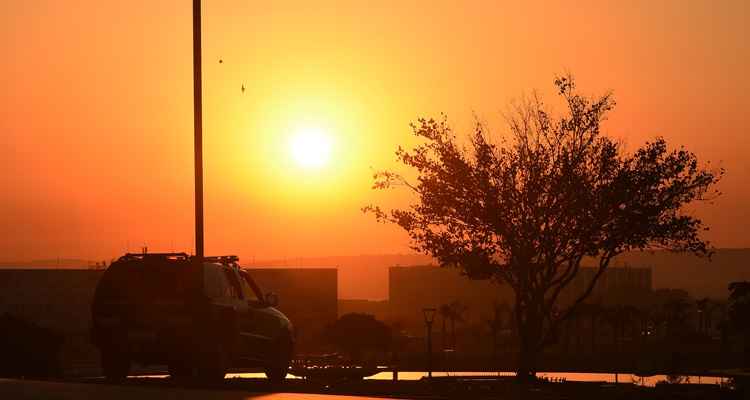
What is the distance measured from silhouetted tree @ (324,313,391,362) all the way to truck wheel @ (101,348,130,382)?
69.3m

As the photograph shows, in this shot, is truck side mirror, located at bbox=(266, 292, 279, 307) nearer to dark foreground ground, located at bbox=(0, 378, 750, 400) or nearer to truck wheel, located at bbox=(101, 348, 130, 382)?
dark foreground ground, located at bbox=(0, 378, 750, 400)

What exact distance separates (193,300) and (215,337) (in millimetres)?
970

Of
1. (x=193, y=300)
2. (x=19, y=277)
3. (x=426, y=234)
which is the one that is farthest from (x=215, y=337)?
(x=19, y=277)

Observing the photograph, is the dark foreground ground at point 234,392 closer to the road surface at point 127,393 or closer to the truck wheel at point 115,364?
the road surface at point 127,393

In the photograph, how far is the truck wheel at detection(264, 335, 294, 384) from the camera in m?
27.4

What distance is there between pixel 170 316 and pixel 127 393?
3.84 m

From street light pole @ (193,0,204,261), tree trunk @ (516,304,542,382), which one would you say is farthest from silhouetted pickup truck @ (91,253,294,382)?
tree trunk @ (516,304,542,382)

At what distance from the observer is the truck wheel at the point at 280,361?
27406 millimetres

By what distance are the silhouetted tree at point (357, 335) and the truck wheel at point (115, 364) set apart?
6927 cm

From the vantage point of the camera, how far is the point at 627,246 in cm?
4456

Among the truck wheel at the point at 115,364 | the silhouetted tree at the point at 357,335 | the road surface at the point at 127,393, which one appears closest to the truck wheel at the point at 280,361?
the truck wheel at the point at 115,364

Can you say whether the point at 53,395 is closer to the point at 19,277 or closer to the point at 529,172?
the point at 529,172

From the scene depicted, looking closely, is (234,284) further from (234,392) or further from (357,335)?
(357,335)

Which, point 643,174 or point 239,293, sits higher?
point 643,174
